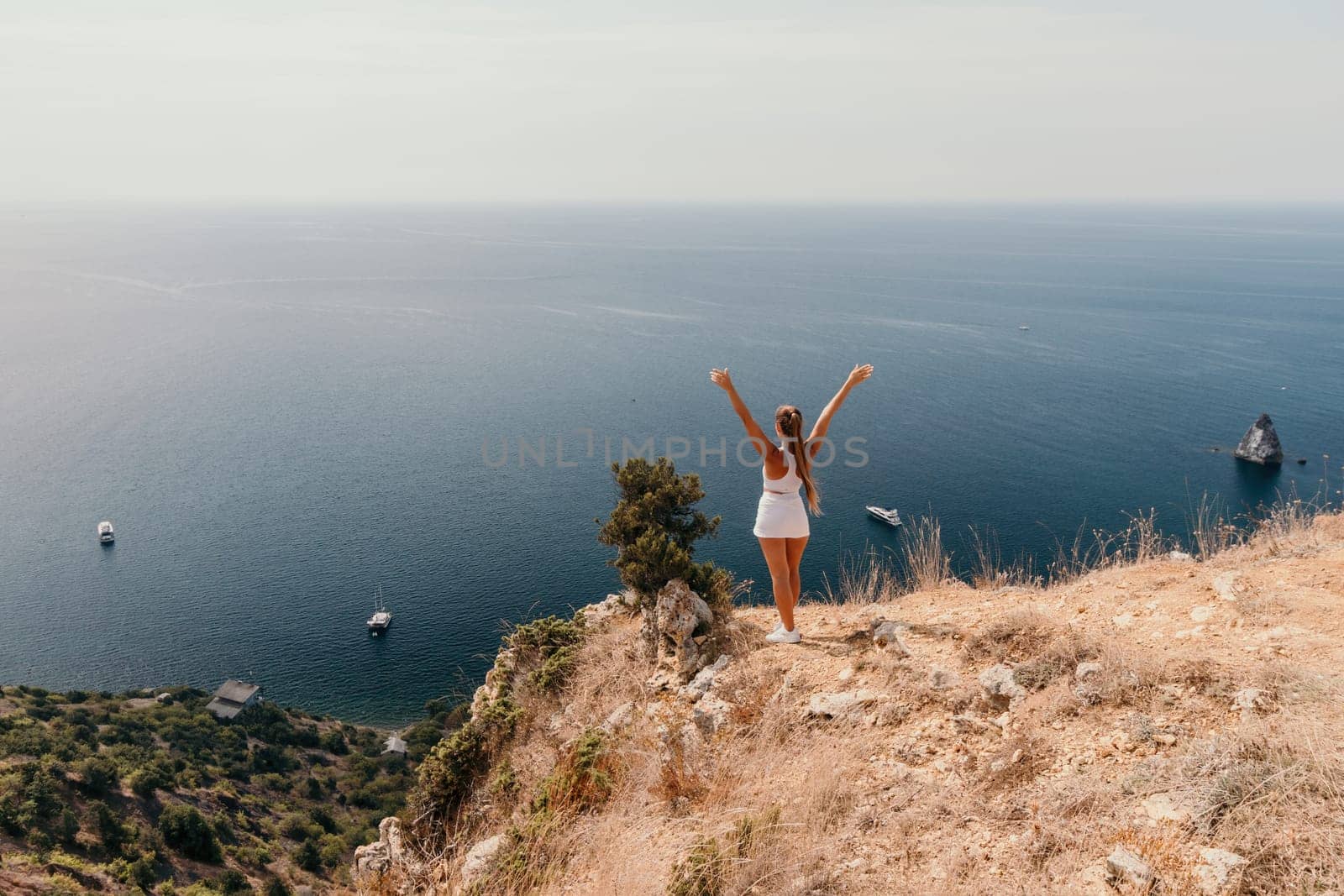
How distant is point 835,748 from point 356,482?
200 feet

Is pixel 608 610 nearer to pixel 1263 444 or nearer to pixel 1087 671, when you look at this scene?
pixel 1087 671

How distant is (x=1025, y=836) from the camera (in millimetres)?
4227

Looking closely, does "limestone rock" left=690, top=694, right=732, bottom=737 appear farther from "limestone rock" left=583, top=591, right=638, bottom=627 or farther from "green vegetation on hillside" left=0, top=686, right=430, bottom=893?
"green vegetation on hillside" left=0, top=686, right=430, bottom=893

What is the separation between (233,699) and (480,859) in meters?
39.6

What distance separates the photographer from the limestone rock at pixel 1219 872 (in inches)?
140

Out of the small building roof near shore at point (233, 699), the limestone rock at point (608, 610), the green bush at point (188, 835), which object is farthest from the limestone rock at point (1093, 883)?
the small building roof near shore at point (233, 699)

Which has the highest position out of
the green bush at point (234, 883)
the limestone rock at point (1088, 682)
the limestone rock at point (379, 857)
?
the limestone rock at point (1088, 682)

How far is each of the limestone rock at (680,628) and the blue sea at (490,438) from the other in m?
27.2

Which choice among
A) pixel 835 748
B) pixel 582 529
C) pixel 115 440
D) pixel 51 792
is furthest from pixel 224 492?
pixel 835 748

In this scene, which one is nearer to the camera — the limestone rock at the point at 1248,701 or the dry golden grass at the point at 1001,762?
the dry golden grass at the point at 1001,762

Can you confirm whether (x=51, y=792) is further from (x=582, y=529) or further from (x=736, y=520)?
(x=736, y=520)

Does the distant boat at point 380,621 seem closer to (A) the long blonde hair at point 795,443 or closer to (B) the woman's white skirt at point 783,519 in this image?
(B) the woman's white skirt at point 783,519

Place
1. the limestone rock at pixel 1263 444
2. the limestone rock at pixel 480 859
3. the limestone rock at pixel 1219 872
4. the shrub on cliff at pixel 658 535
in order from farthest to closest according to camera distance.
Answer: the limestone rock at pixel 1263 444 → the shrub on cliff at pixel 658 535 → the limestone rock at pixel 480 859 → the limestone rock at pixel 1219 872

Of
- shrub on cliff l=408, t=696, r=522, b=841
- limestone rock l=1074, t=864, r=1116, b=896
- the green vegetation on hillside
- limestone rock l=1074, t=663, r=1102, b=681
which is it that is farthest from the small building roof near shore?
limestone rock l=1074, t=864, r=1116, b=896
